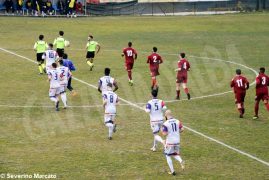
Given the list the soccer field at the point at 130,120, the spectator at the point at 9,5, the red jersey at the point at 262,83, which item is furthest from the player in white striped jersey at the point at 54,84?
the spectator at the point at 9,5

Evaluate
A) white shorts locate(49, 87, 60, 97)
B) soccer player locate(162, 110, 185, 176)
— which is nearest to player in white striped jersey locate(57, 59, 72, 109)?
white shorts locate(49, 87, 60, 97)

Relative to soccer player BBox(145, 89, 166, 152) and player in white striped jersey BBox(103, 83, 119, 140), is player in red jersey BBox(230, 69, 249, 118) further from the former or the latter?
player in white striped jersey BBox(103, 83, 119, 140)

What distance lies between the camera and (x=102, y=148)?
74.4 feet

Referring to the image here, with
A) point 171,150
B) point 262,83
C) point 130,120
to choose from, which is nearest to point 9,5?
point 130,120

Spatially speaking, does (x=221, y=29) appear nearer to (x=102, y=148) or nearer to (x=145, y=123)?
(x=145, y=123)

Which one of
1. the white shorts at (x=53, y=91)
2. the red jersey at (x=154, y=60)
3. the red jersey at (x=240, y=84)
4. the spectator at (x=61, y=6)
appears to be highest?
the spectator at (x=61, y=6)

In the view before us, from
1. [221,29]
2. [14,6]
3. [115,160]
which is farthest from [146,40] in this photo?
[115,160]

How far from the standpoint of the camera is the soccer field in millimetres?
20484

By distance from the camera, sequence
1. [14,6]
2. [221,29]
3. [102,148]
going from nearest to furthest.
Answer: [102,148] → [221,29] → [14,6]

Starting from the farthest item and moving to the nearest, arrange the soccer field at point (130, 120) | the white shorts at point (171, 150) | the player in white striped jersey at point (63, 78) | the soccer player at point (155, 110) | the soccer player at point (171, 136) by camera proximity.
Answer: the player in white striped jersey at point (63, 78), the soccer player at point (155, 110), the soccer field at point (130, 120), the white shorts at point (171, 150), the soccer player at point (171, 136)

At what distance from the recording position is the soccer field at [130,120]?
20.5 m

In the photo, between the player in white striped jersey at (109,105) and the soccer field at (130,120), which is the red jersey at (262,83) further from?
the player in white striped jersey at (109,105)

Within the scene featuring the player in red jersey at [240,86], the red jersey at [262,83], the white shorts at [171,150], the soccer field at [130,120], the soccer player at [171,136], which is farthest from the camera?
the player in red jersey at [240,86]

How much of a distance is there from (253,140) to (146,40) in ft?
118
